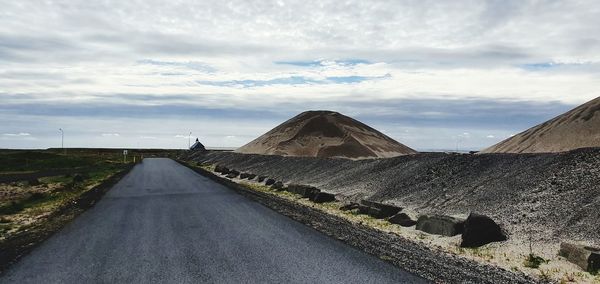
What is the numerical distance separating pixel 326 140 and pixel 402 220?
72526 millimetres

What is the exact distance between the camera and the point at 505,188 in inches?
738

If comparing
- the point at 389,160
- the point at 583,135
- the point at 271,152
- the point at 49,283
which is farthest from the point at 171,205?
the point at 271,152

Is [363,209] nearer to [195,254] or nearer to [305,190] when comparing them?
[305,190]

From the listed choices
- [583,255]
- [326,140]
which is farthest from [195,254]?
[326,140]

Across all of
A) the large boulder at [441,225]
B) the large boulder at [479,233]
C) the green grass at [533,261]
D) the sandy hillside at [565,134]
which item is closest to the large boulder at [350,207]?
the large boulder at [441,225]

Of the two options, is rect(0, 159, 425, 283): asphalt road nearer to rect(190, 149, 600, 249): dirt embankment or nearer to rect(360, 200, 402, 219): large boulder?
rect(360, 200, 402, 219): large boulder

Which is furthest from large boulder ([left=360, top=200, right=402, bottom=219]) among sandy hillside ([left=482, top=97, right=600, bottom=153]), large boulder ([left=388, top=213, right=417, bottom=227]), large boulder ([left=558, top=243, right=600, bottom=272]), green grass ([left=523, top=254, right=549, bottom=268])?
sandy hillside ([left=482, top=97, right=600, bottom=153])

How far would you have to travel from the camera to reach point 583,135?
36.5 m

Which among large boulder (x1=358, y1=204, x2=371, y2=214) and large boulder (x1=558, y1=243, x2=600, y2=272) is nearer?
large boulder (x1=558, y1=243, x2=600, y2=272)

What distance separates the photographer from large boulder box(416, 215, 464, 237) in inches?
605

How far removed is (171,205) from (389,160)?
17834 millimetres

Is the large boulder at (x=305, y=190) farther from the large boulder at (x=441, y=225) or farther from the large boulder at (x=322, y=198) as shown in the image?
the large boulder at (x=441, y=225)

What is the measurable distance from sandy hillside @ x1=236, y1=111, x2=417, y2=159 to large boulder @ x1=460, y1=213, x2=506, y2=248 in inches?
2539

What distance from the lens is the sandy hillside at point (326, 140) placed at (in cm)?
8401
